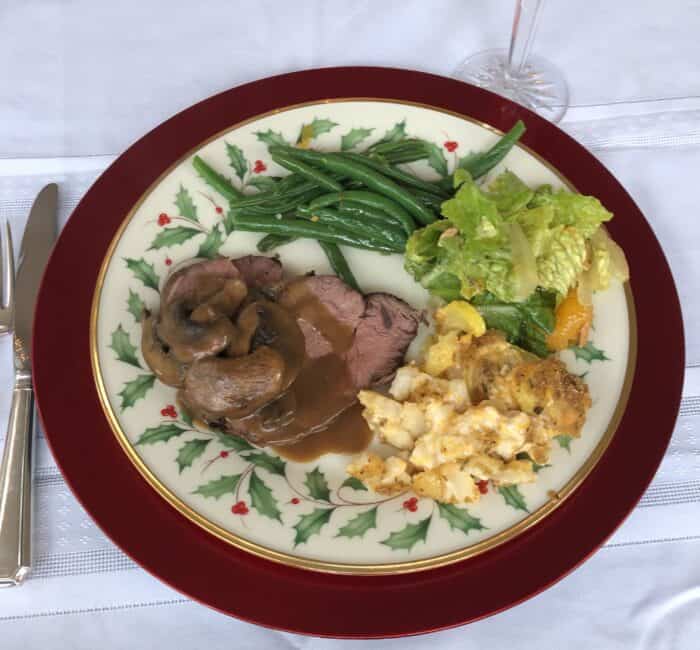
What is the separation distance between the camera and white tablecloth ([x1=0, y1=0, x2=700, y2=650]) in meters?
1.84

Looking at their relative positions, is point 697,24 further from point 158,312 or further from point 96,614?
point 96,614

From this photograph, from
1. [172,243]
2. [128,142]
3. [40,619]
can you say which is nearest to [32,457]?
[40,619]

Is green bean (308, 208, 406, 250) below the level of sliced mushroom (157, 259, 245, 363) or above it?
above

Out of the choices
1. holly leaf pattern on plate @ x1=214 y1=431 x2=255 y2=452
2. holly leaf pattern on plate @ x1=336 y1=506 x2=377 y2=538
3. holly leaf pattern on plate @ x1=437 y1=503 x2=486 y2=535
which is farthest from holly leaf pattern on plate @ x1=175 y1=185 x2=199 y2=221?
holly leaf pattern on plate @ x1=437 y1=503 x2=486 y2=535

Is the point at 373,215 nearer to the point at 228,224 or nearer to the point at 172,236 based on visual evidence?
the point at 228,224

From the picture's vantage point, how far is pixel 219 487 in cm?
185

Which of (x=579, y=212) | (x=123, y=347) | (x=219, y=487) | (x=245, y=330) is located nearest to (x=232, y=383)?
(x=245, y=330)

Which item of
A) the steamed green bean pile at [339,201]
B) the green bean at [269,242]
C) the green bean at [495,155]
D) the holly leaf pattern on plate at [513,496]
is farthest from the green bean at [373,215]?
the holly leaf pattern on plate at [513,496]

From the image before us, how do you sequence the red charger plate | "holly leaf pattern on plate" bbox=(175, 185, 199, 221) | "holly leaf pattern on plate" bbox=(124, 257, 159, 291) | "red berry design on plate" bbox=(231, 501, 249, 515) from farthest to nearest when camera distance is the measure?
"holly leaf pattern on plate" bbox=(175, 185, 199, 221) → "holly leaf pattern on plate" bbox=(124, 257, 159, 291) → "red berry design on plate" bbox=(231, 501, 249, 515) → the red charger plate

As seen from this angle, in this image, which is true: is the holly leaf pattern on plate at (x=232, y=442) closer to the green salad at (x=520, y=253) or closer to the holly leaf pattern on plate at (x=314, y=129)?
the green salad at (x=520, y=253)

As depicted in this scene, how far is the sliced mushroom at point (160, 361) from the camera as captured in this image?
6.36 feet

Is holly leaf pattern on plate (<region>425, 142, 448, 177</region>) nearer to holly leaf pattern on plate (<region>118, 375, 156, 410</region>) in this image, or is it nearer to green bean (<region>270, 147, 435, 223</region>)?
green bean (<region>270, 147, 435, 223</region>)

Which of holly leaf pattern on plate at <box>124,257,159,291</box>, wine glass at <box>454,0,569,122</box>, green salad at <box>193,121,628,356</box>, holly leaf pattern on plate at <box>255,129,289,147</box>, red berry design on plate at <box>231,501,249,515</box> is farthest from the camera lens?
wine glass at <box>454,0,569,122</box>

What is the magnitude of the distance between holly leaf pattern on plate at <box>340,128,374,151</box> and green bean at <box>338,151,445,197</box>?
86 mm
